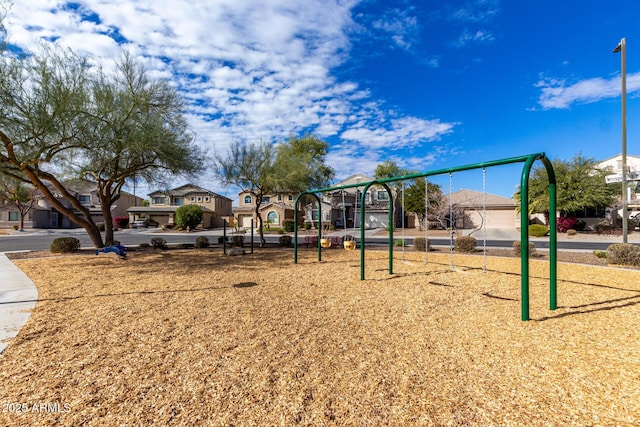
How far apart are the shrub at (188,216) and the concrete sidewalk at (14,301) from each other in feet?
89.6

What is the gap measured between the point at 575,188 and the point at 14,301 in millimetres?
35528

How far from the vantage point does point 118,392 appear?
312 centimetres

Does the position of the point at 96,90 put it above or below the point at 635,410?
above

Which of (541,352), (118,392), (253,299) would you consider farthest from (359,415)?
(253,299)

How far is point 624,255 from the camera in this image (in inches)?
415

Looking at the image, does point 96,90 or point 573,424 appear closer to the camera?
point 573,424

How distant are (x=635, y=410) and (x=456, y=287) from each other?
5.04 metres

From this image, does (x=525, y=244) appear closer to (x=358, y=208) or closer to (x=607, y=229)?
(x=607, y=229)

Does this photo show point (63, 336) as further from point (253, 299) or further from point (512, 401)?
point (512, 401)

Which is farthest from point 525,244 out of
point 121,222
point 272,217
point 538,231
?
point 121,222

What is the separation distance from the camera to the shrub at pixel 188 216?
37.0m

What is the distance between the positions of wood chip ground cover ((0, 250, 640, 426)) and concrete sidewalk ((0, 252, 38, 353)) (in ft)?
0.56

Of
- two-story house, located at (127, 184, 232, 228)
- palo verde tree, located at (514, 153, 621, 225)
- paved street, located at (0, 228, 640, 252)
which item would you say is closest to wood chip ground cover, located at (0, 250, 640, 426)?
paved street, located at (0, 228, 640, 252)

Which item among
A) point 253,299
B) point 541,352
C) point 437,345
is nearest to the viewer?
point 541,352
